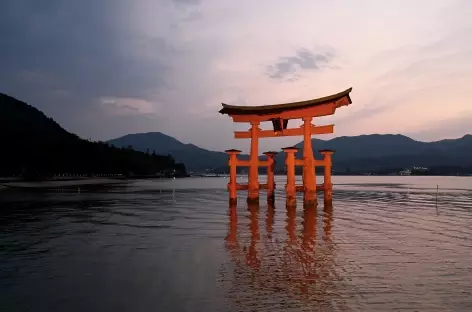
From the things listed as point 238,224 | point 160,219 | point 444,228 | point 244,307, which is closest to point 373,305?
point 244,307

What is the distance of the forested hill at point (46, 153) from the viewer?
275ft

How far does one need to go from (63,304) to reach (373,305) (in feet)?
17.1

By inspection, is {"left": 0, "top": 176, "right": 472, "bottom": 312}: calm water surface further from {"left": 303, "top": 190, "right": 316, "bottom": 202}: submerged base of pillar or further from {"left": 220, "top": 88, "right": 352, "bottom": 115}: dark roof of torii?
{"left": 220, "top": 88, "right": 352, "bottom": 115}: dark roof of torii

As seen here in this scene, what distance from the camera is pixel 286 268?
886cm

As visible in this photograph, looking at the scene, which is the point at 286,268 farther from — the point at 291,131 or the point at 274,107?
the point at 291,131

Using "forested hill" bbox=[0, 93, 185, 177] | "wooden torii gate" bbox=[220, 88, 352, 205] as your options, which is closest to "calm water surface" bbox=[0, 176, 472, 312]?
"wooden torii gate" bbox=[220, 88, 352, 205]

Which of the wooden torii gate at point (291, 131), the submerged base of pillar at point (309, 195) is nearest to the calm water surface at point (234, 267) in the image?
the submerged base of pillar at point (309, 195)

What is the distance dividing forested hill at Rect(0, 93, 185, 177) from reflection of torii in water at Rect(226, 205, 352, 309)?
266 feet

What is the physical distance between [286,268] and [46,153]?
9295 cm

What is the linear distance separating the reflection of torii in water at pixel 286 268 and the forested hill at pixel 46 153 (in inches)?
3197

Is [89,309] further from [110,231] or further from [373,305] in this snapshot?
[110,231]

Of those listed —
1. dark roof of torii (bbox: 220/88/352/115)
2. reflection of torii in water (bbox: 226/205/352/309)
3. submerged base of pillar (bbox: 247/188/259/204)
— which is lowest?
reflection of torii in water (bbox: 226/205/352/309)

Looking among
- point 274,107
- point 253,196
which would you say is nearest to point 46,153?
point 253,196

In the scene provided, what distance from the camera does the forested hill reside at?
8388 centimetres
